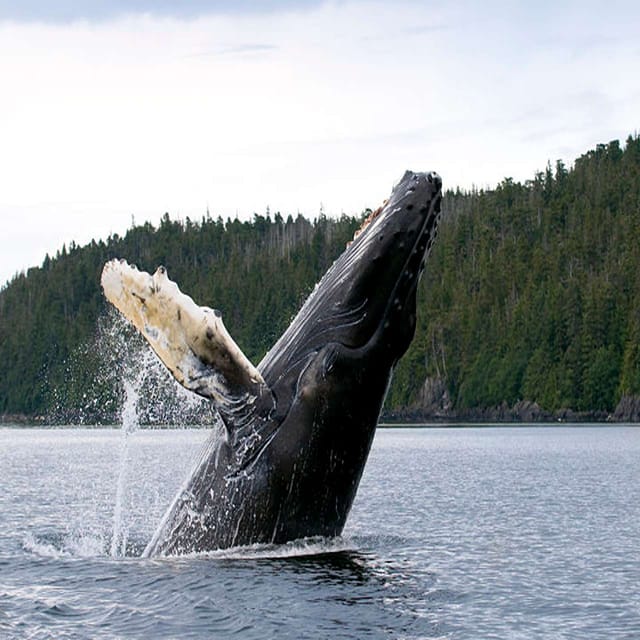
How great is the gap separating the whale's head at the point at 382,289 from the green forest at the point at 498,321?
95.4m

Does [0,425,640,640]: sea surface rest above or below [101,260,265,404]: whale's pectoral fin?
below

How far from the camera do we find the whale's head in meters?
11.8

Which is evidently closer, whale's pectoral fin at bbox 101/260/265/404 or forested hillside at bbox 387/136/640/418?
whale's pectoral fin at bbox 101/260/265/404

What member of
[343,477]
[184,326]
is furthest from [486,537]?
[184,326]

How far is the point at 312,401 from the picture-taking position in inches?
458

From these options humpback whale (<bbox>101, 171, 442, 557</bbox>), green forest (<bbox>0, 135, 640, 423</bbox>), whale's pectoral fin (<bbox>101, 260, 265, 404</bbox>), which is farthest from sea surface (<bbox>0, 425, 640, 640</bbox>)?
green forest (<bbox>0, 135, 640, 423</bbox>)

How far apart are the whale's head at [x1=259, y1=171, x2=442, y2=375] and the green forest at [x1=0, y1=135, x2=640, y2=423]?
9541cm

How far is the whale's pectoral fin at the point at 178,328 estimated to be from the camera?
35.7 feet

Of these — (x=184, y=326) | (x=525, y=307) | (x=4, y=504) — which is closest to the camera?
(x=184, y=326)

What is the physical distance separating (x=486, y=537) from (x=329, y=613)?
763cm

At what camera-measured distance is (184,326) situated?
35.7 ft

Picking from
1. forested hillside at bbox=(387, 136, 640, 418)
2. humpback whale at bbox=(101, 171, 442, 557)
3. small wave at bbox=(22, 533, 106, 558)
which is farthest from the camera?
forested hillside at bbox=(387, 136, 640, 418)

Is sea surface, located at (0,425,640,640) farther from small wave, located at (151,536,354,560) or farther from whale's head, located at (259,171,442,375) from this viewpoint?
whale's head, located at (259,171,442,375)

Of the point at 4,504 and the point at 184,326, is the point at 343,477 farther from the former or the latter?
the point at 4,504
